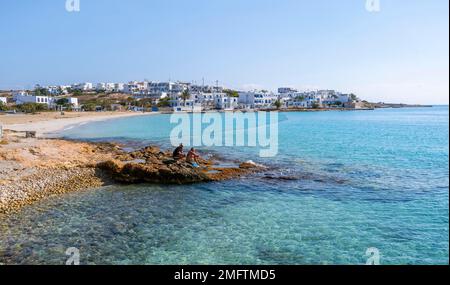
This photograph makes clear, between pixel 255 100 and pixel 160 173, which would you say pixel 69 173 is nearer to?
pixel 160 173

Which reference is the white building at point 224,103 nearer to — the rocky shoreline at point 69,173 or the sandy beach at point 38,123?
the sandy beach at point 38,123

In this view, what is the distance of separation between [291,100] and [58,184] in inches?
7252

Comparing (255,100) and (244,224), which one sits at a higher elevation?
(255,100)

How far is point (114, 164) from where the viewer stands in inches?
783

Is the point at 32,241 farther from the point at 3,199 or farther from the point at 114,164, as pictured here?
the point at 114,164

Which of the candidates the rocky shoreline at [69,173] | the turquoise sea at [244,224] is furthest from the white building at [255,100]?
the turquoise sea at [244,224]

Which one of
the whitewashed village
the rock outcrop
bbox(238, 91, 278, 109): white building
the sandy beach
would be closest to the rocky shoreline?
the rock outcrop

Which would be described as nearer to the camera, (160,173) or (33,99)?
(160,173)

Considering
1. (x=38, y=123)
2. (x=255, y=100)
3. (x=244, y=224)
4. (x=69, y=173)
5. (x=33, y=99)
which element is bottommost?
(x=244, y=224)

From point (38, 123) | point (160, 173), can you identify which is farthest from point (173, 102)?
point (160, 173)

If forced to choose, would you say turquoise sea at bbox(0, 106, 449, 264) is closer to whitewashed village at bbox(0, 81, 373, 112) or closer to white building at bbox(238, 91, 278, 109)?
whitewashed village at bbox(0, 81, 373, 112)

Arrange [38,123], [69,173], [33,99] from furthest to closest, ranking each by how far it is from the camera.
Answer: [33,99], [38,123], [69,173]

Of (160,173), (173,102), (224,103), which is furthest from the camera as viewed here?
(224,103)
